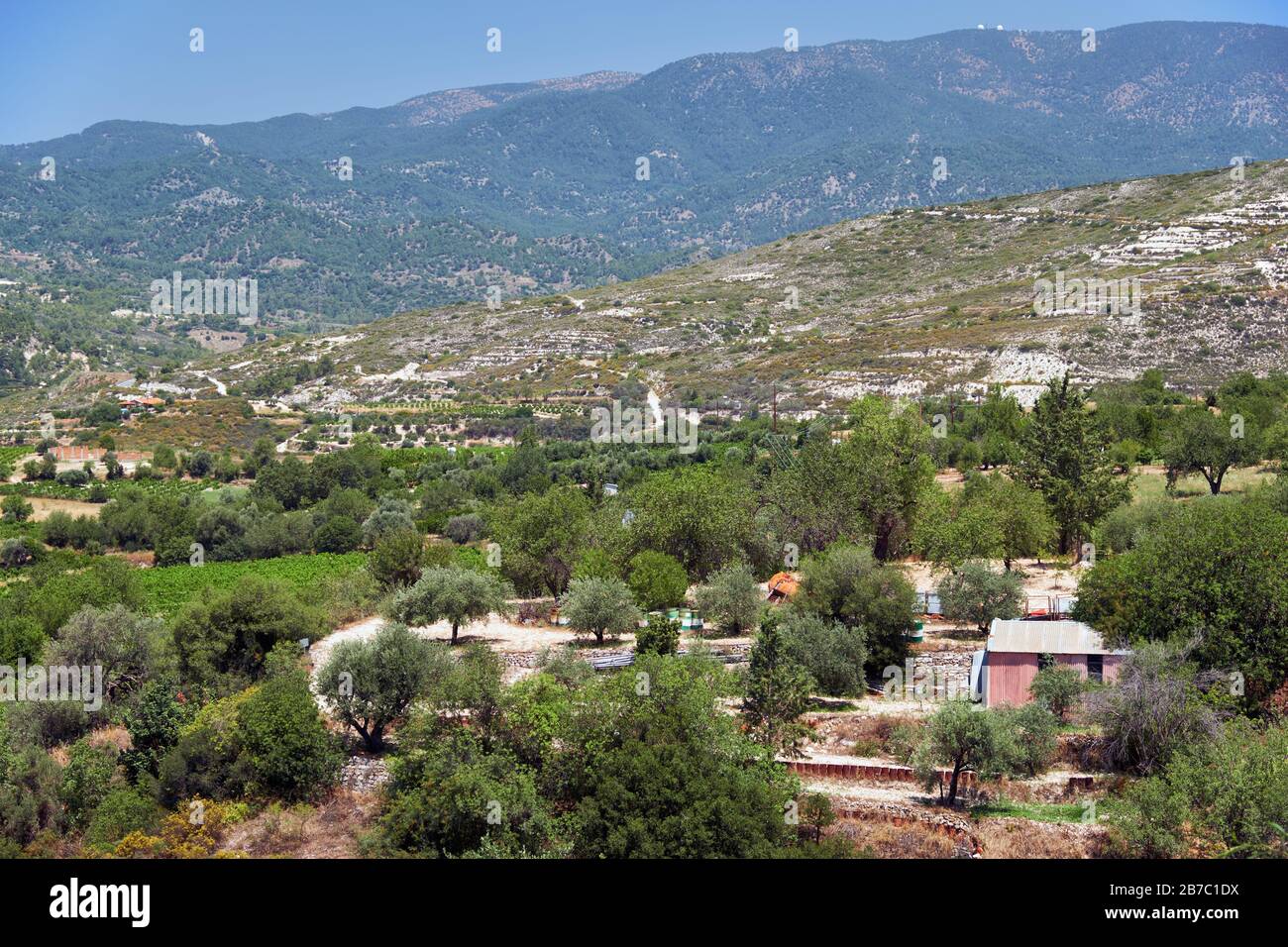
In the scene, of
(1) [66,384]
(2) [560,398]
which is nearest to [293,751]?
(2) [560,398]

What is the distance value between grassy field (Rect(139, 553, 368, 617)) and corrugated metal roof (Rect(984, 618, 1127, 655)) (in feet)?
85.6

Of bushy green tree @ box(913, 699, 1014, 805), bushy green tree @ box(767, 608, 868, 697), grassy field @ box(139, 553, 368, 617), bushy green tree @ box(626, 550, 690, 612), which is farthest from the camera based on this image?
grassy field @ box(139, 553, 368, 617)

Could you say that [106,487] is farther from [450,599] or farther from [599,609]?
[599,609]

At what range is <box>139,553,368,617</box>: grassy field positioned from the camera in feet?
142

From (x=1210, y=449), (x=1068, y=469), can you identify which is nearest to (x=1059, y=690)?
(x=1068, y=469)

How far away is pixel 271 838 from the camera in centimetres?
1914

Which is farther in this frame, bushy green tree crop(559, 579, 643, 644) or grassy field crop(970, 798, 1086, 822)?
bushy green tree crop(559, 579, 643, 644)

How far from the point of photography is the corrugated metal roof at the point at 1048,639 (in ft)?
75.6

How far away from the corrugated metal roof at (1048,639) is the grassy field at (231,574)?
26.1m

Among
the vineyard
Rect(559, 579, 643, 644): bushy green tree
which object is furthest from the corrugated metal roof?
the vineyard

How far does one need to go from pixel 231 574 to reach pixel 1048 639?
36496mm

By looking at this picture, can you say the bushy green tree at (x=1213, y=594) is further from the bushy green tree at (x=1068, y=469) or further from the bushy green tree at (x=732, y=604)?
the bushy green tree at (x=1068, y=469)

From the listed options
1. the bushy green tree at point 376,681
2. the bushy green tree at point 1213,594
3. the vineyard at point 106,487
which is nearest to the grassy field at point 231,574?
the bushy green tree at point 376,681

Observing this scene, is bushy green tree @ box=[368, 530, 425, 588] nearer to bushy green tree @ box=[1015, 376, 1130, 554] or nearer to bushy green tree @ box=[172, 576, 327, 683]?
bushy green tree @ box=[172, 576, 327, 683]
